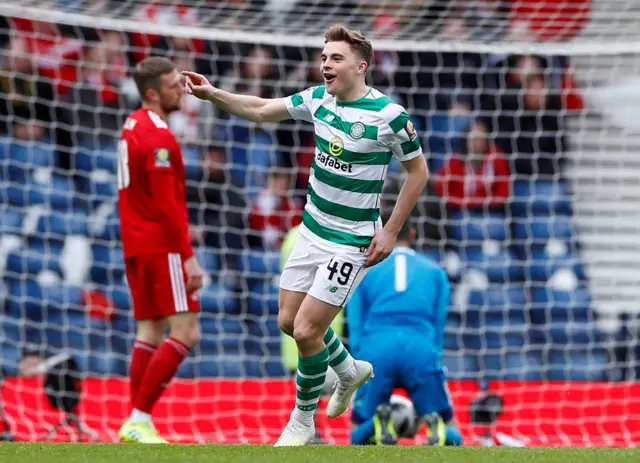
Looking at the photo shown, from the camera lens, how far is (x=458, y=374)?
9141 millimetres

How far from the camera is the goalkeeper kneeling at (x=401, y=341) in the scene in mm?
6246

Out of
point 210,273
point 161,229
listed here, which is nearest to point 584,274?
point 210,273

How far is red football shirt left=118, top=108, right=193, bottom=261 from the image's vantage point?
569 cm

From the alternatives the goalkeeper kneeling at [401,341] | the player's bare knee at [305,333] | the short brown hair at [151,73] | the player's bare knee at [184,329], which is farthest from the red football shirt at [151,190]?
the player's bare knee at [305,333]

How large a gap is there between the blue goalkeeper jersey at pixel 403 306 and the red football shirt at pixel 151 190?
1.12 meters

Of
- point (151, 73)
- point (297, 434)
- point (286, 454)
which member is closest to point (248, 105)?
point (151, 73)

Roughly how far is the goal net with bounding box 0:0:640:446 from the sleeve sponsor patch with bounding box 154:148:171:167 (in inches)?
116

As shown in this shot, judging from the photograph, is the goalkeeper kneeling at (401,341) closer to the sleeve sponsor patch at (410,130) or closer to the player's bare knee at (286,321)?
the player's bare knee at (286,321)

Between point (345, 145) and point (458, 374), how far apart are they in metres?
4.75

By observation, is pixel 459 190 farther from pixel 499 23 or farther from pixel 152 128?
pixel 152 128

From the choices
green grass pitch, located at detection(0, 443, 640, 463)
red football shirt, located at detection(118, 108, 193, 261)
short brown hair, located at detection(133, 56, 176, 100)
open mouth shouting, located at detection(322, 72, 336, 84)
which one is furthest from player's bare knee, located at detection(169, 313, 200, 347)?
open mouth shouting, located at detection(322, 72, 336, 84)

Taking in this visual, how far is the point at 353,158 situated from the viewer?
15.6 feet

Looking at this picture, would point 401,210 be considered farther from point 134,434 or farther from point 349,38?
point 134,434

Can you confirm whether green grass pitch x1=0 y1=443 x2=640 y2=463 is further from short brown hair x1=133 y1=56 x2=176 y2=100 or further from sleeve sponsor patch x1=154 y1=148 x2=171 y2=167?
short brown hair x1=133 y1=56 x2=176 y2=100
